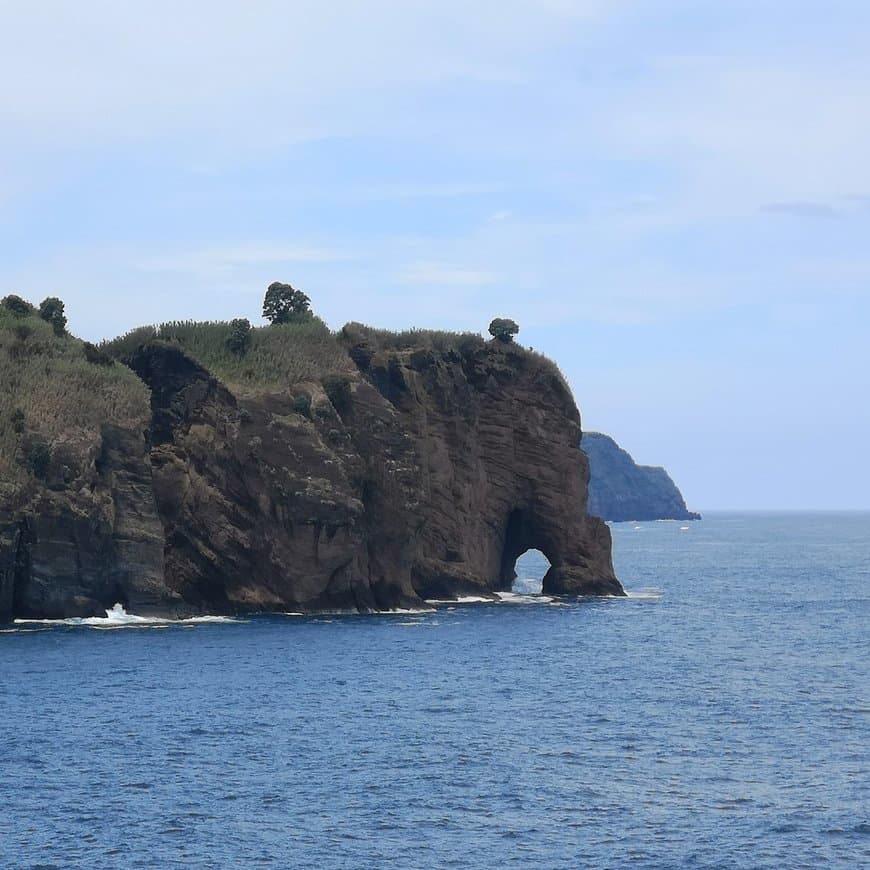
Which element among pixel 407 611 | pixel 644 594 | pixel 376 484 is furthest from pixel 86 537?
pixel 644 594

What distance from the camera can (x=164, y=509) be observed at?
328 ft

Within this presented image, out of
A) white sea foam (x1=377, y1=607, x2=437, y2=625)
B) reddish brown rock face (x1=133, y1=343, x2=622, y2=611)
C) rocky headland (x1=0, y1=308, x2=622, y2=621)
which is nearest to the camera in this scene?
rocky headland (x1=0, y1=308, x2=622, y2=621)

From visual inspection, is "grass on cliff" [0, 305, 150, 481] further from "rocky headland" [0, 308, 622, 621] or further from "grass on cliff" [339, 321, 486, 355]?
"grass on cliff" [339, 321, 486, 355]

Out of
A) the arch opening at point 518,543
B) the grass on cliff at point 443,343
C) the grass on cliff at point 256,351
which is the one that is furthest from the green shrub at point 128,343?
the arch opening at point 518,543

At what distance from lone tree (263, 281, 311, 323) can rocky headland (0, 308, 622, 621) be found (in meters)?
4.26

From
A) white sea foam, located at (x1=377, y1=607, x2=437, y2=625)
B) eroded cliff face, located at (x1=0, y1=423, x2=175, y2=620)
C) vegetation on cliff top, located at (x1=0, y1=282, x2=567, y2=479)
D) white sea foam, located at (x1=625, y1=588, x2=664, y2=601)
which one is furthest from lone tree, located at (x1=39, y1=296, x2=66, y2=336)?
white sea foam, located at (x1=625, y1=588, x2=664, y2=601)

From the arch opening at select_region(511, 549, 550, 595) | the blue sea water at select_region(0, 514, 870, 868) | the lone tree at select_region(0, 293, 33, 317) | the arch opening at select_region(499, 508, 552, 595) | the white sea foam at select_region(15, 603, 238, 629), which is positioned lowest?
the blue sea water at select_region(0, 514, 870, 868)

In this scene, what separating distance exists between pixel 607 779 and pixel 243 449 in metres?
53.3

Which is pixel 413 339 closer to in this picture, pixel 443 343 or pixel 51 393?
pixel 443 343

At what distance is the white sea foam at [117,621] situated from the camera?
293 feet

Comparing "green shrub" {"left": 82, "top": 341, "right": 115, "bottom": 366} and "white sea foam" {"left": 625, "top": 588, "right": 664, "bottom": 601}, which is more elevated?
"green shrub" {"left": 82, "top": 341, "right": 115, "bottom": 366}

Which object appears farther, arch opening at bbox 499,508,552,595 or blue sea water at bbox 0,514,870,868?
arch opening at bbox 499,508,552,595

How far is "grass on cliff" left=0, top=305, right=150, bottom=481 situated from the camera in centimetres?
9100

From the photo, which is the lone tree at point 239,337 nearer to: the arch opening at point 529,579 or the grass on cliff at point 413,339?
the grass on cliff at point 413,339
